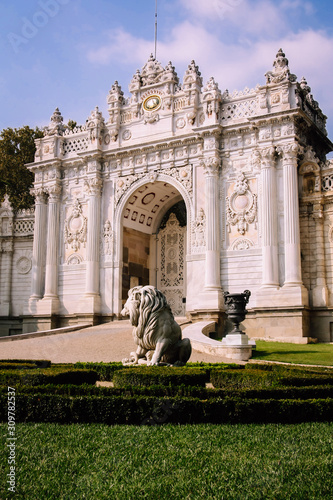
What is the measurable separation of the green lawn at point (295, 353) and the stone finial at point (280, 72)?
11.9 m

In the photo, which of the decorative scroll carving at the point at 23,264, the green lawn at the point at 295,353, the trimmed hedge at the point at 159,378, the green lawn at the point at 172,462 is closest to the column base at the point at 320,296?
the green lawn at the point at 295,353

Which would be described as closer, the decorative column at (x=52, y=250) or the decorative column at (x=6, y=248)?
the decorative column at (x=52, y=250)

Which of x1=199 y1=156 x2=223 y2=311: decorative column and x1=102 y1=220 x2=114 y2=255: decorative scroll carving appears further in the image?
x1=102 y1=220 x2=114 y2=255: decorative scroll carving

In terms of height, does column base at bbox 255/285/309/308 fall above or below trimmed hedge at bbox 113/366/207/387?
above

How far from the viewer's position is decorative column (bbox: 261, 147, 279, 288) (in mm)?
23469

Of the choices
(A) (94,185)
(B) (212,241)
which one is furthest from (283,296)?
(A) (94,185)

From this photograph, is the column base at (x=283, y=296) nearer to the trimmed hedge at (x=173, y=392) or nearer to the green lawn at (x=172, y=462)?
the trimmed hedge at (x=173, y=392)

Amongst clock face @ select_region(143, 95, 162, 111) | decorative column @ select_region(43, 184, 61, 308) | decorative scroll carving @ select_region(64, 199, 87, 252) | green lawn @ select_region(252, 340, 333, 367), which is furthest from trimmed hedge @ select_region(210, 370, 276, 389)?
clock face @ select_region(143, 95, 162, 111)

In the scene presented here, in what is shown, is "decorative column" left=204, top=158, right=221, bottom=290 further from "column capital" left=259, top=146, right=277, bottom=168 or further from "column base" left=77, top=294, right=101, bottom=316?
"column base" left=77, top=294, right=101, bottom=316

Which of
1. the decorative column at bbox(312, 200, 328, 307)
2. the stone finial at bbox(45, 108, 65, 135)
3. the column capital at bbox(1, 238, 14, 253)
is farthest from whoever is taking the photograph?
the column capital at bbox(1, 238, 14, 253)

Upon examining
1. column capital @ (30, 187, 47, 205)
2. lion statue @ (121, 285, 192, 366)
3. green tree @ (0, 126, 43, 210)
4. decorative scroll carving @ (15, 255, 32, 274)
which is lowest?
lion statue @ (121, 285, 192, 366)

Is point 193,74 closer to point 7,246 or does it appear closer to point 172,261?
point 172,261

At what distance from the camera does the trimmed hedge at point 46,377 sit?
354 inches

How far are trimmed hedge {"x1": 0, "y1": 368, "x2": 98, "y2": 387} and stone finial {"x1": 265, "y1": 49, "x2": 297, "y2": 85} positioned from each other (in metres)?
18.8
